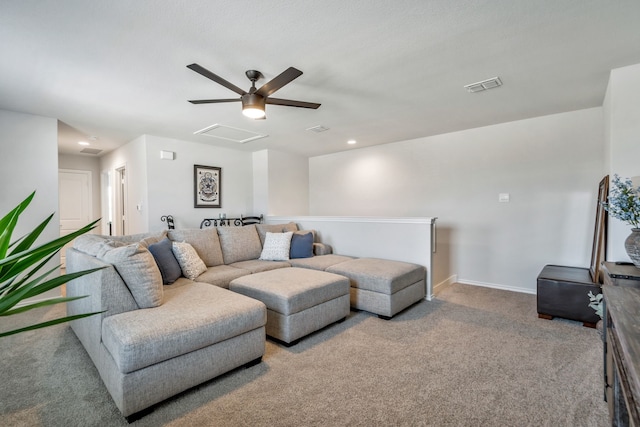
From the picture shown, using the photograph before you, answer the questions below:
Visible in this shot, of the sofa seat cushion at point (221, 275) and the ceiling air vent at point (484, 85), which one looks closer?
the ceiling air vent at point (484, 85)

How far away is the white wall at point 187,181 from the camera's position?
4.73 metres

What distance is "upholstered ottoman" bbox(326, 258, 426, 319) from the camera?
3094mm

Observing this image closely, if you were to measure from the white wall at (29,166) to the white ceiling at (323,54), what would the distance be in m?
0.19

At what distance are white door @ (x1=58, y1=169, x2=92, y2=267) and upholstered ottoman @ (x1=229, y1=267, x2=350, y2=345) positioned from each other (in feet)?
17.5

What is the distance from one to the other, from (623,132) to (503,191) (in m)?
1.62

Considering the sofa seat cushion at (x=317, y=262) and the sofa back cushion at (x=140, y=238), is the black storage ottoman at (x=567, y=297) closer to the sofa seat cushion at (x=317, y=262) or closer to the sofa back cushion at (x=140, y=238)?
the sofa seat cushion at (x=317, y=262)

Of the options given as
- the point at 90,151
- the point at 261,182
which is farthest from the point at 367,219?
the point at 90,151

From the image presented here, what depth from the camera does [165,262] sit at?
2.86m

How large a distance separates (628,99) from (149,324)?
3.99m

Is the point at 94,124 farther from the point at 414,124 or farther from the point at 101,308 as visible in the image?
the point at 414,124

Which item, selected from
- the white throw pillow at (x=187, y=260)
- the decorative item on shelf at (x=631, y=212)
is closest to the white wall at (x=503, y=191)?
the decorative item on shelf at (x=631, y=212)

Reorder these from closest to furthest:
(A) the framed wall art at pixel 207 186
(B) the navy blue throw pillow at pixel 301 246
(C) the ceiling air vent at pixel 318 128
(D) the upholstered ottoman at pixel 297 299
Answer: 1. (D) the upholstered ottoman at pixel 297 299
2. (B) the navy blue throw pillow at pixel 301 246
3. (C) the ceiling air vent at pixel 318 128
4. (A) the framed wall art at pixel 207 186

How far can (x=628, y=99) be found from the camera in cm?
259

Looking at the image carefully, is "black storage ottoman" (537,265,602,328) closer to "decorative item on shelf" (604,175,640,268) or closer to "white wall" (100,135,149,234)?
"decorative item on shelf" (604,175,640,268)
